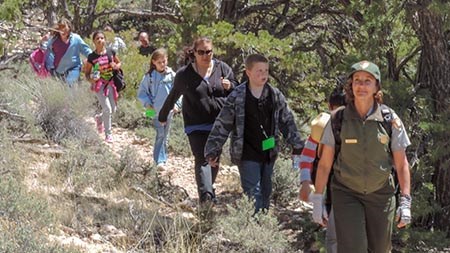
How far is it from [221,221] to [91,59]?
5.21 meters

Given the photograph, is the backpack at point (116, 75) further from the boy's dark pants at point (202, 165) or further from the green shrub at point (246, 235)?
the green shrub at point (246, 235)

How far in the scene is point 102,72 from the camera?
1051 centimetres

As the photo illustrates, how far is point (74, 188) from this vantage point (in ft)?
23.5

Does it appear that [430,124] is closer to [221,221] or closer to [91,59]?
[221,221]

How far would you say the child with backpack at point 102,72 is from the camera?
10.5 meters

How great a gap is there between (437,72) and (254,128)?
179 centimetres

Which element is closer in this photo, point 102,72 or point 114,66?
point 102,72

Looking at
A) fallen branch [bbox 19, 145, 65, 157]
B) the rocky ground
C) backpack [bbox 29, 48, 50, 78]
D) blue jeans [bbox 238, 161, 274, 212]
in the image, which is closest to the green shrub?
blue jeans [bbox 238, 161, 274, 212]

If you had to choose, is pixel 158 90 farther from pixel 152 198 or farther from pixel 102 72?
pixel 152 198

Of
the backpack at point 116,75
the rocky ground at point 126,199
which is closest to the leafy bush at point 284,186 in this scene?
the rocky ground at point 126,199

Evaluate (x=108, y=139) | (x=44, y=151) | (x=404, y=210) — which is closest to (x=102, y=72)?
(x=108, y=139)

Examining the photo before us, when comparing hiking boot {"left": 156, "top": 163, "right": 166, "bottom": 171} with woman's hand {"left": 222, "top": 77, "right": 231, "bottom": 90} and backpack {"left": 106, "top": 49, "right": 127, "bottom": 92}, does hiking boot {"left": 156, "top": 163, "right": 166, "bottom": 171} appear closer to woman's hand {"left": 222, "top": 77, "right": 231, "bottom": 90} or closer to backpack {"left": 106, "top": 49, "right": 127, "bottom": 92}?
backpack {"left": 106, "top": 49, "right": 127, "bottom": 92}

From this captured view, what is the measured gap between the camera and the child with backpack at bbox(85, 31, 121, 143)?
10.5 metres

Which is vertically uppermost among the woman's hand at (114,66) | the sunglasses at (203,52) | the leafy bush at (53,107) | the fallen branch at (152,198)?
the sunglasses at (203,52)
